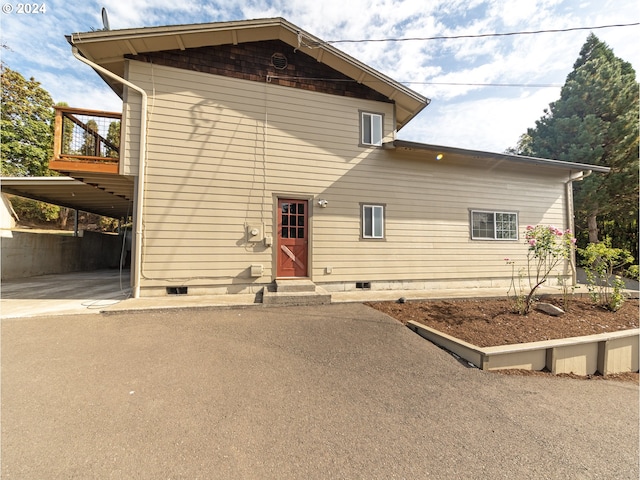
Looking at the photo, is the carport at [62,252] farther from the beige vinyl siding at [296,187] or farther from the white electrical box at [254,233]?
the white electrical box at [254,233]

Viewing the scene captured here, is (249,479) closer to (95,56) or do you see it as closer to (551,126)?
(95,56)

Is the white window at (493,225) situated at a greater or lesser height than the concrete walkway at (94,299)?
greater

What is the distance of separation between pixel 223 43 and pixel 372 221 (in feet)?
18.8

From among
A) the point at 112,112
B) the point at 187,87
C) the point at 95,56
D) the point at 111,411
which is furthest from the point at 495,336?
the point at 95,56

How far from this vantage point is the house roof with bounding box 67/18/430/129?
513 cm

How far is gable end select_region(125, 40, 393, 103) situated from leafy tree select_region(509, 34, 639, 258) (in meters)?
12.1

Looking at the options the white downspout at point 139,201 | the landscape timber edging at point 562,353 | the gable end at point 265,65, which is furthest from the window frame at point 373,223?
the white downspout at point 139,201

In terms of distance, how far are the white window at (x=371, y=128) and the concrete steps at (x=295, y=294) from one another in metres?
4.29

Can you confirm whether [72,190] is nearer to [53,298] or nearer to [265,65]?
[53,298]

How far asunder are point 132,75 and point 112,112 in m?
0.95

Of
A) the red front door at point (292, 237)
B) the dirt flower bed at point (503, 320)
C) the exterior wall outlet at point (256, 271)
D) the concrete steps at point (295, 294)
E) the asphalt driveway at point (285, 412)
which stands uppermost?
the red front door at point (292, 237)

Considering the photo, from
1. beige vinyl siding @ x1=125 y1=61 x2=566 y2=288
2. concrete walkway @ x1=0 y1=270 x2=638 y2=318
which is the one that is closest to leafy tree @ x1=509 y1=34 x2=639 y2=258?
beige vinyl siding @ x1=125 y1=61 x2=566 y2=288

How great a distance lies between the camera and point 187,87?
576cm

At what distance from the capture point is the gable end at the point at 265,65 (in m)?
5.79
